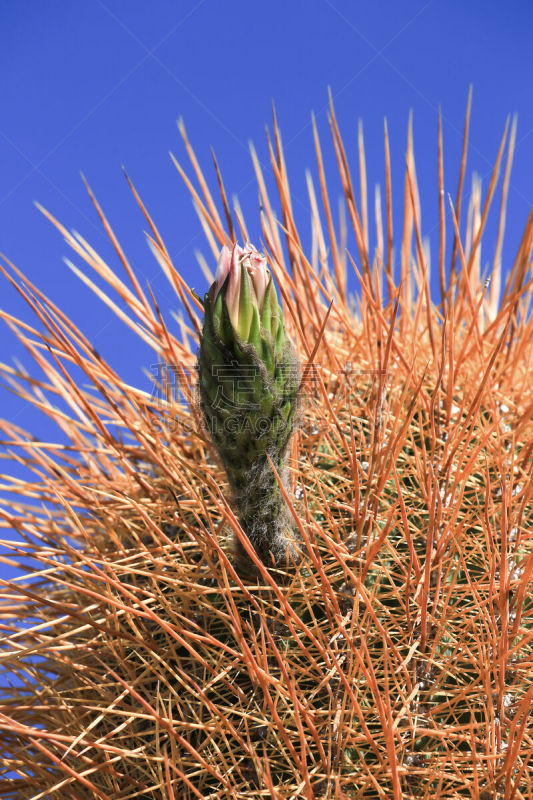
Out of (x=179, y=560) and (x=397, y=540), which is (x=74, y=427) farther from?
(x=397, y=540)

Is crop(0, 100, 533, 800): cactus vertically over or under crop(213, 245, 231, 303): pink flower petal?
under

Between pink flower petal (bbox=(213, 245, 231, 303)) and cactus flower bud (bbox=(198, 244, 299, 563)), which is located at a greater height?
pink flower petal (bbox=(213, 245, 231, 303))

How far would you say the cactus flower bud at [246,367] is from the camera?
1.69 ft

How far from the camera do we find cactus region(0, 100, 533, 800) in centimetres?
54

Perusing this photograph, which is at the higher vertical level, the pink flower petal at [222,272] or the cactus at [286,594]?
the pink flower petal at [222,272]

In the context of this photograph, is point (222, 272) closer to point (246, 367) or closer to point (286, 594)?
point (246, 367)

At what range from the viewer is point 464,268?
0.81m

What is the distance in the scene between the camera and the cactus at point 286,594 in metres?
0.54

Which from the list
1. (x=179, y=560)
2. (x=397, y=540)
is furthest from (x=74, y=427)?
(x=397, y=540)

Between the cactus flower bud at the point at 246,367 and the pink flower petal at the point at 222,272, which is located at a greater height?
the pink flower petal at the point at 222,272

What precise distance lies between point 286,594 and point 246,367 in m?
0.23

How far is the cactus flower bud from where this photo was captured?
0.51m

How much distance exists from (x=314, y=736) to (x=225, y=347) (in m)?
0.30

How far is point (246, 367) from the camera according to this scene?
0.52m
